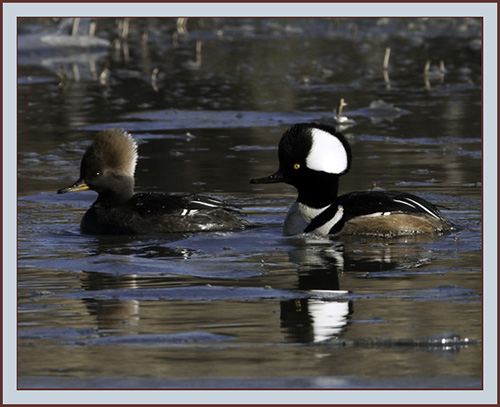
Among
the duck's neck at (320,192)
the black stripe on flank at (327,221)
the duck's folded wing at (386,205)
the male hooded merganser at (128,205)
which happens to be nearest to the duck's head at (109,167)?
the male hooded merganser at (128,205)

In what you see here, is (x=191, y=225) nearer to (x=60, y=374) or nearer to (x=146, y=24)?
(x=60, y=374)

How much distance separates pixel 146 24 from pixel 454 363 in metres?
24.8

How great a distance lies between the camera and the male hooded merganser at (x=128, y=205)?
937 centimetres

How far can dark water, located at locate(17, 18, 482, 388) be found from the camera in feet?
18.4

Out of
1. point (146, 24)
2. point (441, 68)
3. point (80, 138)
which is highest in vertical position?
point (146, 24)

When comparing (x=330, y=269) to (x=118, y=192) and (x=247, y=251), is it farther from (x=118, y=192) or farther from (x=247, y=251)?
(x=118, y=192)

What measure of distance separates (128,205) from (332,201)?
70.6 inches

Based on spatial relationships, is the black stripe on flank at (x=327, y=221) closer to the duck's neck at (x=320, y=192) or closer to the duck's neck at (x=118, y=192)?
the duck's neck at (x=320, y=192)

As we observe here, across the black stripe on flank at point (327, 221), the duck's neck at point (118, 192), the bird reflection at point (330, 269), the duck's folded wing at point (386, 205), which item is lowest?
the bird reflection at point (330, 269)

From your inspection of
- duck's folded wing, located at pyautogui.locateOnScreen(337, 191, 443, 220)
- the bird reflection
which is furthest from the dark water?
duck's folded wing, located at pyautogui.locateOnScreen(337, 191, 443, 220)

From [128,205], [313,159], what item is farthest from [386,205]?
[128,205]

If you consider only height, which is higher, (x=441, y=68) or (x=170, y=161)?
(x=441, y=68)

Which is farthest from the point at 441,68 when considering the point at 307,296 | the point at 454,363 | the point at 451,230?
the point at 454,363

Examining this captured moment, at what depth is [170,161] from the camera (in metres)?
12.8
